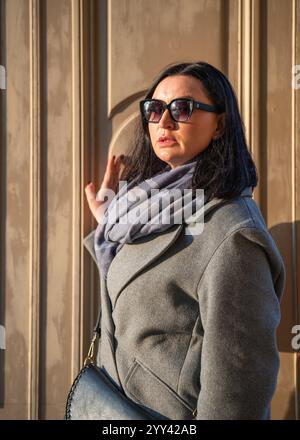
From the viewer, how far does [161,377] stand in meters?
1.18

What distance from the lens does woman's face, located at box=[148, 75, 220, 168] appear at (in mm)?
1226

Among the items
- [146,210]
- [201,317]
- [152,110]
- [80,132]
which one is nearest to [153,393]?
[201,317]

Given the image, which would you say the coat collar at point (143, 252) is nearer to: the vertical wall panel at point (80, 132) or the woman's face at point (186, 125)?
the woman's face at point (186, 125)

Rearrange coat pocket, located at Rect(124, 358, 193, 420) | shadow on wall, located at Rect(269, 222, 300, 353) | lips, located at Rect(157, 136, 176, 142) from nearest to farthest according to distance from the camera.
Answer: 1. coat pocket, located at Rect(124, 358, 193, 420)
2. lips, located at Rect(157, 136, 176, 142)
3. shadow on wall, located at Rect(269, 222, 300, 353)

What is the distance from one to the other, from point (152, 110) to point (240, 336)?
2.18 ft

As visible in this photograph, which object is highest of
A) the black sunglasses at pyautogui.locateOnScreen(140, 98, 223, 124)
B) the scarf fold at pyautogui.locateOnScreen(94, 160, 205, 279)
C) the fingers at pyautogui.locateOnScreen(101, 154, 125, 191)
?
the black sunglasses at pyautogui.locateOnScreen(140, 98, 223, 124)

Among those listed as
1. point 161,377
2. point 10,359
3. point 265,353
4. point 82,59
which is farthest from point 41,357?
point 82,59

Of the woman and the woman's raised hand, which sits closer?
the woman

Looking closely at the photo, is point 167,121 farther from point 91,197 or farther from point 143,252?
point 91,197

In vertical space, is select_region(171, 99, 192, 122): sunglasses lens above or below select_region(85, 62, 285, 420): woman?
above

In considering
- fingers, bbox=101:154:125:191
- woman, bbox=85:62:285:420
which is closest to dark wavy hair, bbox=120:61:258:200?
woman, bbox=85:62:285:420

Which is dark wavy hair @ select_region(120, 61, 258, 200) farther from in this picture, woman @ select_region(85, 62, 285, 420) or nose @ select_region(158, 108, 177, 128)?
nose @ select_region(158, 108, 177, 128)

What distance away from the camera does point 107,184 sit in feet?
5.40
